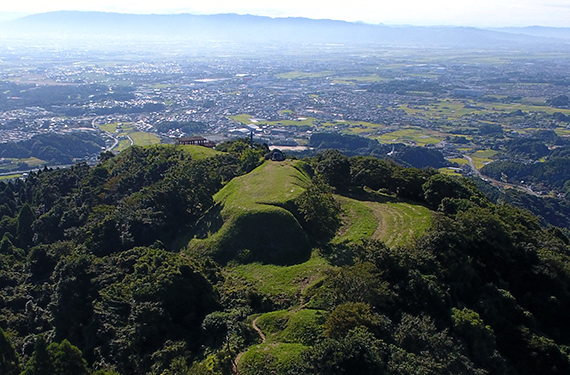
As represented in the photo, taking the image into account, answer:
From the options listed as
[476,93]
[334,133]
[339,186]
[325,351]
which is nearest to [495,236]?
[339,186]

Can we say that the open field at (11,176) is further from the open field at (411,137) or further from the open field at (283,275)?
the open field at (411,137)

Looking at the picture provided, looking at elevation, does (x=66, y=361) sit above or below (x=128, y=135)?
above

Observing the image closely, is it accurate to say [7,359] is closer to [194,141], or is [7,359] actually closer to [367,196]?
[367,196]

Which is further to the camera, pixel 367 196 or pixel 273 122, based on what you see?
pixel 273 122

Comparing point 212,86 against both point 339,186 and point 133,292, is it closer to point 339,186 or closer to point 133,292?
point 339,186

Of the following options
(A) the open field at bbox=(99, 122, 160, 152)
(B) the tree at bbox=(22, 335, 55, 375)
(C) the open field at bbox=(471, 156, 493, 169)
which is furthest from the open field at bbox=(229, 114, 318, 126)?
(B) the tree at bbox=(22, 335, 55, 375)

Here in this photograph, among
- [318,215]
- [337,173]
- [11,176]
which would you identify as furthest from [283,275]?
[11,176]
